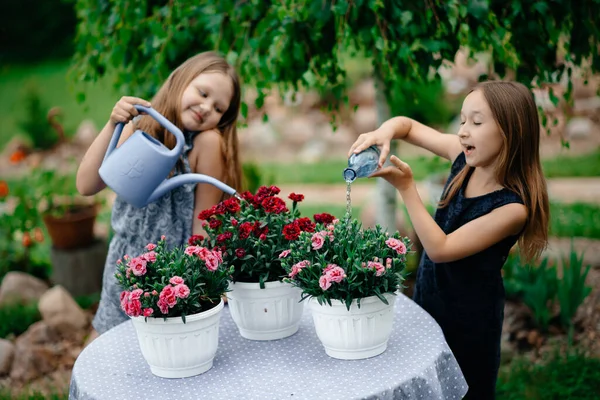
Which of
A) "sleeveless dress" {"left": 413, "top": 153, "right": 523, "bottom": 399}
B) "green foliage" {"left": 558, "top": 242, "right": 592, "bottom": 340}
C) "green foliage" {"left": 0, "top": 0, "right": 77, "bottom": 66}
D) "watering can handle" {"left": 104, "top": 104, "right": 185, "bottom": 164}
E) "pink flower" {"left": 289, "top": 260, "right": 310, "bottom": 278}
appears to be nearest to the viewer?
"pink flower" {"left": 289, "top": 260, "right": 310, "bottom": 278}

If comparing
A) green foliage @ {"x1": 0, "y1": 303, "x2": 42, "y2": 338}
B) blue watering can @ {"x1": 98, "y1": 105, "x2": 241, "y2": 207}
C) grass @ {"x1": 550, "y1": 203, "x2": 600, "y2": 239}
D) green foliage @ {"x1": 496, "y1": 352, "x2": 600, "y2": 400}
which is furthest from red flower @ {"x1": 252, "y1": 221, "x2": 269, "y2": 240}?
grass @ {"x1": 550, "y1": 203, "x2": 600, "y2": 239}

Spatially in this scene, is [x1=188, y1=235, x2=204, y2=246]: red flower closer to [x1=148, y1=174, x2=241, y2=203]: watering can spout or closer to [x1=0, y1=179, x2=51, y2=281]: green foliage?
[x1=148, y1=174, x2=241, y2=203]: watering can spout

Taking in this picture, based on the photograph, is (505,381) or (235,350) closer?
(235,350)

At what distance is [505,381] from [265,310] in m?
1.65

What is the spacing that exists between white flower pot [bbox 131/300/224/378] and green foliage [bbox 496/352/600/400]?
5.56 ft

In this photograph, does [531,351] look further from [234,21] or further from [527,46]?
[234,21]

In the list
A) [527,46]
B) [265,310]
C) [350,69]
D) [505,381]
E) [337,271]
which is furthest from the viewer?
[350,69]

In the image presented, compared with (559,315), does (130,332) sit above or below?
above

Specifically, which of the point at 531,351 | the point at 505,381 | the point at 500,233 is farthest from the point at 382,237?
the point at 531,351

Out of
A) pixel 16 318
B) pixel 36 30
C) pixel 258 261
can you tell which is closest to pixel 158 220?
pixel 258 261

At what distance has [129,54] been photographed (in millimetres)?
3244

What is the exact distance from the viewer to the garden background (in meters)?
3.04

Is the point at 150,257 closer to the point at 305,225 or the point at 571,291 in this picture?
the point at 305,225

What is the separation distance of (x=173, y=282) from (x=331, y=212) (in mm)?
4019
